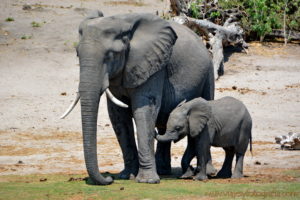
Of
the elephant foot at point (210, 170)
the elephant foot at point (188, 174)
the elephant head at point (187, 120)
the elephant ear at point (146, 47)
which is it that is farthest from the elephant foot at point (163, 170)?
the elephant ear at point (146, 47)

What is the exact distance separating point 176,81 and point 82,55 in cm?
202

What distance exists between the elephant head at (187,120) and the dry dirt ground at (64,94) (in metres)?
1.38

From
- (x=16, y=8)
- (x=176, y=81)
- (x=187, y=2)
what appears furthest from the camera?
(x=16, y=8)

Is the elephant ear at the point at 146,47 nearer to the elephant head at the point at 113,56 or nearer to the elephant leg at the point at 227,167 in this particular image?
the elephant head at the point at 113,56

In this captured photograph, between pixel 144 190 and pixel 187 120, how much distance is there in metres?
1.68

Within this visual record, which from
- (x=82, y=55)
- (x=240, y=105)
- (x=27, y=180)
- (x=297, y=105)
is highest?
(x=82, y=55)

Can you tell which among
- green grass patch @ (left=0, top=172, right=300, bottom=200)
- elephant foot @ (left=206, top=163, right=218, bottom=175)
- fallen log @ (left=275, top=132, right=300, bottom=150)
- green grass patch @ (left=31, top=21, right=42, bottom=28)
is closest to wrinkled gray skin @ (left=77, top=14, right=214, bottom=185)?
green grass patch @ (left=0, top=172, right=300, bottom=200)

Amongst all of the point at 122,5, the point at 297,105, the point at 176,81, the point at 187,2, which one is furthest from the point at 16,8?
the point at 176,81

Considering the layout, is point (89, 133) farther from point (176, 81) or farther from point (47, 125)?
point (47, 125)

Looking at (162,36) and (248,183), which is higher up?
(162,36)

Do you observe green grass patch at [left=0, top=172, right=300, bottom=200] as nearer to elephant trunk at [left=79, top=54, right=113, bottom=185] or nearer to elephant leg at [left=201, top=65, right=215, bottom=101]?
elephant trunk at [left=79, top=54, right=113, bottom=185]

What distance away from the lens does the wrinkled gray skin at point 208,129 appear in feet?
39.0

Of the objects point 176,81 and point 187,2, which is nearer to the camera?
point 176,81

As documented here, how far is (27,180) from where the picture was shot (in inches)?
468
